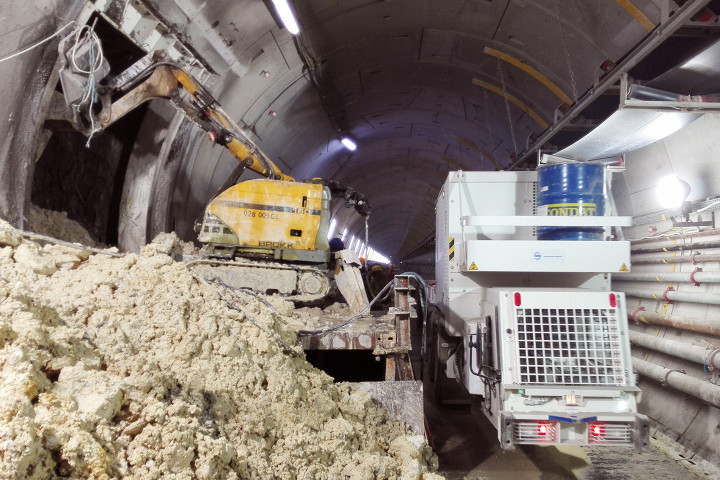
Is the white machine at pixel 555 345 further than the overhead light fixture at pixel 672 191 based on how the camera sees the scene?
No

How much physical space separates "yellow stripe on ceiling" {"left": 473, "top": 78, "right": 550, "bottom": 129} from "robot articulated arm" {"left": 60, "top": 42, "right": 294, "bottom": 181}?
15.8ft

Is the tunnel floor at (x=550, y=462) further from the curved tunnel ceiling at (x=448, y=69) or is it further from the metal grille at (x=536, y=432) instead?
the curved tunnel ceiling at (x=448, y=69)

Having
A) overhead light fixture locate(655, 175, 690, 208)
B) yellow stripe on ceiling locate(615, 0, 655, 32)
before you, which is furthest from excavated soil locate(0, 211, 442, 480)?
yellow stripe on ceiling locate(615, 0, 655, 32)

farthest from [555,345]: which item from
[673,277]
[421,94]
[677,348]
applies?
[421,94]

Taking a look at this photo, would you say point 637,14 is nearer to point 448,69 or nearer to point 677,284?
point 677,284

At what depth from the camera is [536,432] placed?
312 cm

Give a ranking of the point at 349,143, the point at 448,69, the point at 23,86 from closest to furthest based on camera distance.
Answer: the point at 23,86
the point at 448,69
the point at 349,143

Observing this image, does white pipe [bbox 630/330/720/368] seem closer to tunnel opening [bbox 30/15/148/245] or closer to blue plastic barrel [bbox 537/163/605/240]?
blue plastic barrel [bbox 537/163/605/240]

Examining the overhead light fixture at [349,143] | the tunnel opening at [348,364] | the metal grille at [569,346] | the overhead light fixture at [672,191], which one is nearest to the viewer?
the metal grille at [569,346]

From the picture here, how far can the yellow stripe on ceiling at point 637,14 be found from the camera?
4.44 metres

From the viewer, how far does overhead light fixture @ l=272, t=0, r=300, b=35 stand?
5.45 m

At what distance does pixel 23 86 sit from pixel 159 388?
3.49m

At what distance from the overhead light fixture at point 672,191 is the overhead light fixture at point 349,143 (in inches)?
293

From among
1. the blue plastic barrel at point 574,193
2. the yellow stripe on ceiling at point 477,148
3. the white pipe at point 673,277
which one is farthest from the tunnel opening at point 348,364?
the yellow stripe on ceiling at point 477,148
